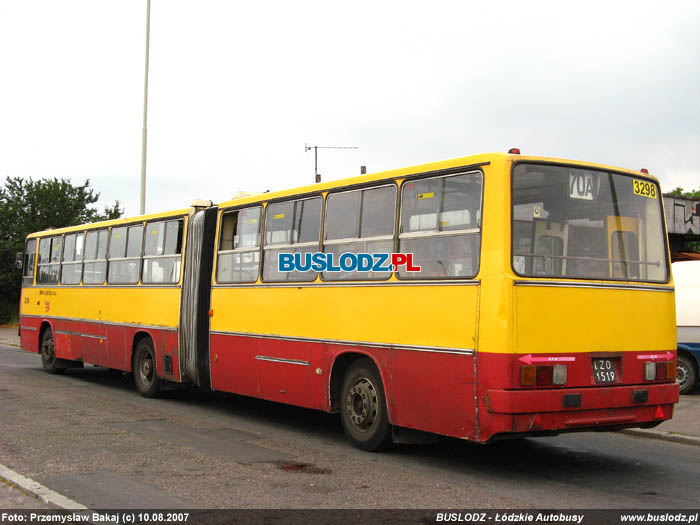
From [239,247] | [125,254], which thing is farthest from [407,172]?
[125,254]

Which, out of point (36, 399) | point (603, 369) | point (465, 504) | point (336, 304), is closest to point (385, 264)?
point (336, 304)

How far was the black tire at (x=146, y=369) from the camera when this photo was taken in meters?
14.2

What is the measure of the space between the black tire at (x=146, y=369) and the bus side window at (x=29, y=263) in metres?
6.47

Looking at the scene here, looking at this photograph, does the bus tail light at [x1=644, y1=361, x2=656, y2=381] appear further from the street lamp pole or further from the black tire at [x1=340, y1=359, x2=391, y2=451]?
the street lamp pole

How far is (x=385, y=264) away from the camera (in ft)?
30.1

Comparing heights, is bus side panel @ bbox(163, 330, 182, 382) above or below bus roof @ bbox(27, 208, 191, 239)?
below

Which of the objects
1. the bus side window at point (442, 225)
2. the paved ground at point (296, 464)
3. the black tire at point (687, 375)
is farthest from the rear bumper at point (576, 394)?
the black tire at point (687, 375)

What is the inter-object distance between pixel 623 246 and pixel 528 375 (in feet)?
6.72

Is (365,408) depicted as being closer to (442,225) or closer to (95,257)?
(442,225)

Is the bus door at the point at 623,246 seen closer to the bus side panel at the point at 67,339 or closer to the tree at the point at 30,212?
the bus side panel at the point at 67,339

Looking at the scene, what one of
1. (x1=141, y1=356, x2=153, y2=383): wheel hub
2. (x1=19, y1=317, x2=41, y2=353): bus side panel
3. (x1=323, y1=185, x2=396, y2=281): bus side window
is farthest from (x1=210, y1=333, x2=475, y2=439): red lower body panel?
(x1=19, y1=317, x2=41, y2=353): bus side panel

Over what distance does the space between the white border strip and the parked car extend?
11603mm

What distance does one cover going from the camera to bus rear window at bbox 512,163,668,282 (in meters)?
7.92

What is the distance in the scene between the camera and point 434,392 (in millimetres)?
8273
